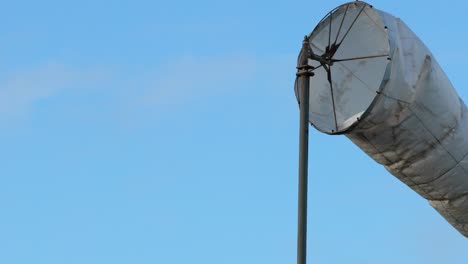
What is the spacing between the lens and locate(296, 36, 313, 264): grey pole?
501 inches

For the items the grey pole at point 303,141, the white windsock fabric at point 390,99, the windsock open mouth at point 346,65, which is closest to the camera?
the grey pole at point 303,141

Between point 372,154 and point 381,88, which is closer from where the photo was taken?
point 381,88

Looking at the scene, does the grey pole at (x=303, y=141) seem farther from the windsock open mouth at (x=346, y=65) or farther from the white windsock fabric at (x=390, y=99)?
the white windsock fabric at (x=390, y=99)

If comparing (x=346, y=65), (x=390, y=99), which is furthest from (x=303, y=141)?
(x=346, y=65)

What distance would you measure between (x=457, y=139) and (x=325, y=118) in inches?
75.2

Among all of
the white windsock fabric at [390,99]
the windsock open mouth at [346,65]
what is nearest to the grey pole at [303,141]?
the windsock open mouth at [346,65]

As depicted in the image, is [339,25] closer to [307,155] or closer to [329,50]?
[329,50]

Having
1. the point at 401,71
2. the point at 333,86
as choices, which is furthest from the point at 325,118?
the point at 401,71

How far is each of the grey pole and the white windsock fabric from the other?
800 mm

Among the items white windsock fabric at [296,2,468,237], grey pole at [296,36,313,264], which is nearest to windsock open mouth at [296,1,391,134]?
white windsock fabric at [296,2,468,237]

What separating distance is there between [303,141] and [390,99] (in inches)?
52.0

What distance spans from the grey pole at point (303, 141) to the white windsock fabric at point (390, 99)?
80 centimetres

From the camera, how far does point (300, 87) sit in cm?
1328

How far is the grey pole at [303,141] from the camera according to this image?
12727 millimetres
